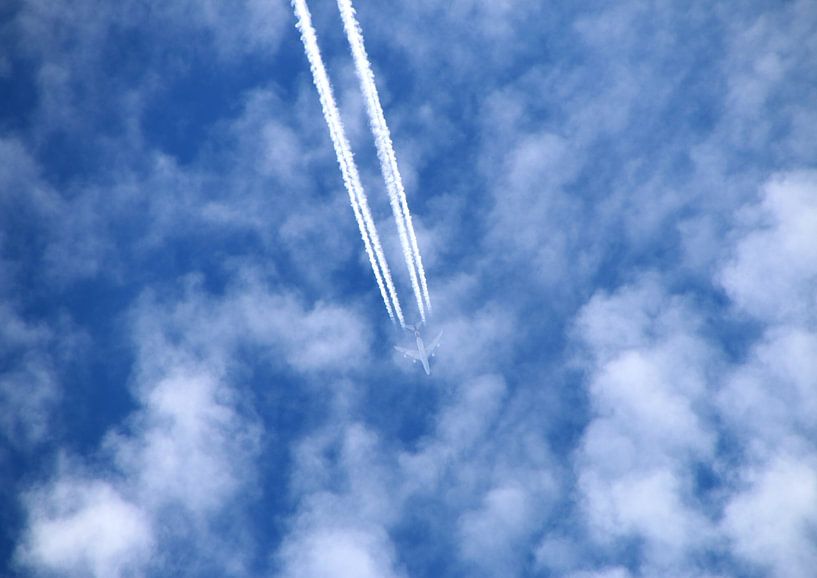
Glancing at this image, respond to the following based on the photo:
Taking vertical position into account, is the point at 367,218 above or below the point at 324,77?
below

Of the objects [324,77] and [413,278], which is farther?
[413,278]

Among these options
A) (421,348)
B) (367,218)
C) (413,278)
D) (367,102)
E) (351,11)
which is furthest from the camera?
(421,348)

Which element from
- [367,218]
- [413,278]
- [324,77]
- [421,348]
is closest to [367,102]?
[324,77]

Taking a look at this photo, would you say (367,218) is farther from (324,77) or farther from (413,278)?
(324,77)

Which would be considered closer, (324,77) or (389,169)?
(324,77)

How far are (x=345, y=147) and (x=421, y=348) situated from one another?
38.4 m

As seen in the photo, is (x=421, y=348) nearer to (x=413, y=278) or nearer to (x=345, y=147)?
(x=413, y=278)

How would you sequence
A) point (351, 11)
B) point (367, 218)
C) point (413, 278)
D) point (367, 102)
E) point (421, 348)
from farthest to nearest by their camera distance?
point (421, 348) → point (413, 278) → point (367, 218) → point (367, 102) → point (351, 11)

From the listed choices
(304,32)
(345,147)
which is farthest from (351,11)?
(345,147)

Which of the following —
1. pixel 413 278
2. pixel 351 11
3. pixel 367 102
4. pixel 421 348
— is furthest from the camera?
pixel 421 348

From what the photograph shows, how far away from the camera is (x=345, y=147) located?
179 feet

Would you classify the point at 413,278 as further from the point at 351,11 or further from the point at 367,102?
the point at 351,11

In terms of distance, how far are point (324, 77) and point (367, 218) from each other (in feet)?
40.5

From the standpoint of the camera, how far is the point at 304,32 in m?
51.0
